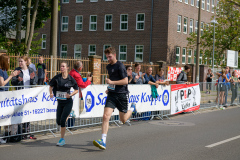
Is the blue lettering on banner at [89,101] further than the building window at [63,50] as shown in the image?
No

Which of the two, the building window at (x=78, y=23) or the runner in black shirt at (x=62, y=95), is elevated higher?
the building window at (x=78, y=23)

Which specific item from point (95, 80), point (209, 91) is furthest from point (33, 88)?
point (95, 80)

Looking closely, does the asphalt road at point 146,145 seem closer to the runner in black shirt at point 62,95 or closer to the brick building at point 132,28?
the runner in black shirt at point 62,95

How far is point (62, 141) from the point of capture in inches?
312

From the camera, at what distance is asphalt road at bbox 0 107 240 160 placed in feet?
22.8

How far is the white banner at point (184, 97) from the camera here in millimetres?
13453

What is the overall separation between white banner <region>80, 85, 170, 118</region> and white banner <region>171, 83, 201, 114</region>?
39 cm

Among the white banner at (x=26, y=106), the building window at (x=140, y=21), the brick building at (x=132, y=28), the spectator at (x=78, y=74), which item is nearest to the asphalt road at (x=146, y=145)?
the white banner at (x=26, y=106)

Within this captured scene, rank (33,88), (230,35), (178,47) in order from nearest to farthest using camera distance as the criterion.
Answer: (33,88) → (230,35) → (178,47)

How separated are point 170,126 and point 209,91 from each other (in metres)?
6.40

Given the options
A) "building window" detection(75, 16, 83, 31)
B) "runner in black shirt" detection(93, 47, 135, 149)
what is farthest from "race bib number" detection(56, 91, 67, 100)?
"building window" detection(75, 16, 83, 31)

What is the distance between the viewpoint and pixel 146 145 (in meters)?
8.06

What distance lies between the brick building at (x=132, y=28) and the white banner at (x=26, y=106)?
27.9 m

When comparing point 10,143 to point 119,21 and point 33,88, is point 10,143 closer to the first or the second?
point 33,88
